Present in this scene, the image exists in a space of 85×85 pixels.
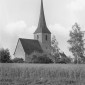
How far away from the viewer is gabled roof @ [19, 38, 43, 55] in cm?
8018

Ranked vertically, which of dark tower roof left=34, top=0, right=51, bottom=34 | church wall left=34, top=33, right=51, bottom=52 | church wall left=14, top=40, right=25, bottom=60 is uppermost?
dark tower roof left=34, top=0, right=51, bottom=34

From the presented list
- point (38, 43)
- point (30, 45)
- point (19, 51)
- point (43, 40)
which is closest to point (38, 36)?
point (43, 40)

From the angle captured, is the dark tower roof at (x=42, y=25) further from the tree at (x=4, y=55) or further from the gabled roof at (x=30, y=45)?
the tree at (x=4, y=55)

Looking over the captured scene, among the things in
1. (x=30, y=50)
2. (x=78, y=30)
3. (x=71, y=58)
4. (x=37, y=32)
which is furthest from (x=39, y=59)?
(x=37, y=32)

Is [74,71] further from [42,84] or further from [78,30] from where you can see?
[78,30]

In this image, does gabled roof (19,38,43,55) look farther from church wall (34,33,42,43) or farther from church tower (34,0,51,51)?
church tower (34,0,51,51)

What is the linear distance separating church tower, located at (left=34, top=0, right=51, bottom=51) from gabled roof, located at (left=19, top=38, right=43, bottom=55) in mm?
1654

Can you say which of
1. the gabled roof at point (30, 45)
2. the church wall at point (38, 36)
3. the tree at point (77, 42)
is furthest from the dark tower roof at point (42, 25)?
the tree at point (77, 42)

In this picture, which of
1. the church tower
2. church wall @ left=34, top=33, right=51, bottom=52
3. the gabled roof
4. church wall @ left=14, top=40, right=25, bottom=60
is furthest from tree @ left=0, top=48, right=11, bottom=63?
the church tower

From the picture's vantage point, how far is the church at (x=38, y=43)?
79.9 meters

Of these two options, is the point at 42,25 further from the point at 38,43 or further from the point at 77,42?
the point at 77,42

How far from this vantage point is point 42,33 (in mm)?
88438

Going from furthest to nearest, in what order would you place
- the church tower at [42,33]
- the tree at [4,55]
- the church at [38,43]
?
the church tower at [42,33]
the church at [38,43]
the tree at [4,55]

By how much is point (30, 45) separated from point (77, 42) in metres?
25.0
